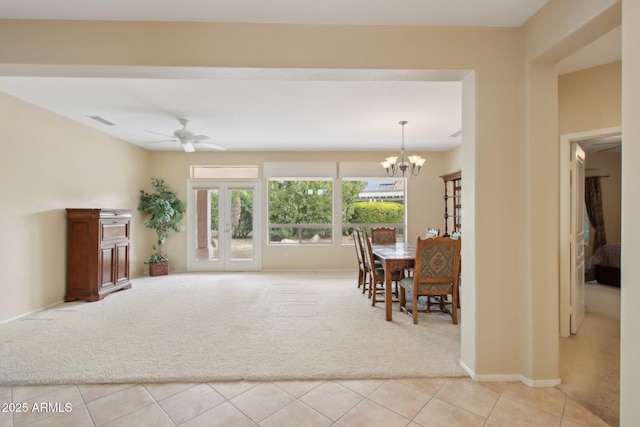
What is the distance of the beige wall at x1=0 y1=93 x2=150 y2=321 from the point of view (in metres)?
3.33

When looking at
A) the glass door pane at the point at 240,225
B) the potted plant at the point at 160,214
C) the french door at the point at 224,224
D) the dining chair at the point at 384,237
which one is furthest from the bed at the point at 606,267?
the potted plant at the point at 160,214

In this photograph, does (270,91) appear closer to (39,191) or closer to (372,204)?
(39,191)

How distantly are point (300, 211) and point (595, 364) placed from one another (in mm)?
4996

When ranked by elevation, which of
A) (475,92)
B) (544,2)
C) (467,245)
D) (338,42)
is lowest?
(467,245)

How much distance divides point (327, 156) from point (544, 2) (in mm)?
4496

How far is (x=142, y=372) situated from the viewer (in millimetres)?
2236

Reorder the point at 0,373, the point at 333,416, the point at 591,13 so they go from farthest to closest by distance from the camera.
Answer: the point at 0,373, the point at 333,416, the point at 591,13

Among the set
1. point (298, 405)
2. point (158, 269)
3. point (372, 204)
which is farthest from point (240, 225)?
point (298, 405)

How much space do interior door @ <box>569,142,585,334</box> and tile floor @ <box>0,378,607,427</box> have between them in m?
1.46

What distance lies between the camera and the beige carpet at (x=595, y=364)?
190 cm

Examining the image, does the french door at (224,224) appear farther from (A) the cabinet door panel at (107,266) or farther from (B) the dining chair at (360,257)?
(B) the dining chair at (360,257)

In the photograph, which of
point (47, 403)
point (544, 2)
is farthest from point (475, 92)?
point (47, 403)

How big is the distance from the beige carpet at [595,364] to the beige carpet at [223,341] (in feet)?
2.64

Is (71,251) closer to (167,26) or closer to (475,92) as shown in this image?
(167,26)
